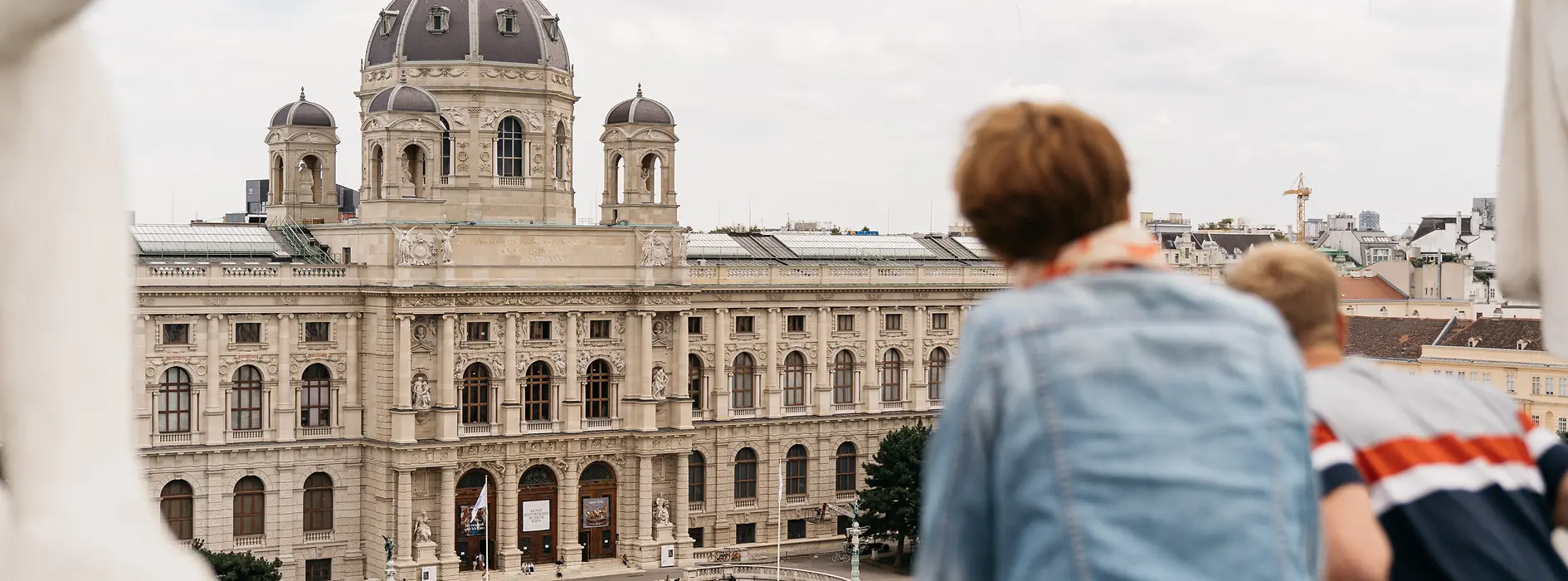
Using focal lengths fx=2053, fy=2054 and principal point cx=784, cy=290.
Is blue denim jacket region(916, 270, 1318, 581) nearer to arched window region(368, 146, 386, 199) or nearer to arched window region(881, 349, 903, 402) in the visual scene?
arched window region(368, 146, 386, 199)

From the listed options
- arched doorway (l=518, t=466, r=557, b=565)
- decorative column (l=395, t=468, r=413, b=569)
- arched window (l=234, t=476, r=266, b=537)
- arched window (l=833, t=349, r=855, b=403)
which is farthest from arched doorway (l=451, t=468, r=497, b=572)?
arched window (l=833, t=349, r=855, b=403)

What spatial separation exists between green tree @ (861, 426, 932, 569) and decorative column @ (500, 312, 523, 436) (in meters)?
12.8

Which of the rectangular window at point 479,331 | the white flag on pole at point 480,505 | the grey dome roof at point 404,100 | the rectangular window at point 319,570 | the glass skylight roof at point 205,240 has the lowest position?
the rectangular window at point 319,570

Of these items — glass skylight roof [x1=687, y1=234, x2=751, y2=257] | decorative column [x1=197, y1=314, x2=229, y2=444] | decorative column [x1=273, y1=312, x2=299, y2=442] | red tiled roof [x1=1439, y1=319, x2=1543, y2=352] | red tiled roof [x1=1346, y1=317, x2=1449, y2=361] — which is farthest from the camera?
red tiled roof [x1=1346, y1=317, x2=1449, y2=361]

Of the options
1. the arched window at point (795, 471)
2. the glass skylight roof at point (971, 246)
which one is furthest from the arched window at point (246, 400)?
the glass skylight roof at point (971, 246)

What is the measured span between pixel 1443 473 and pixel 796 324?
72409 mm

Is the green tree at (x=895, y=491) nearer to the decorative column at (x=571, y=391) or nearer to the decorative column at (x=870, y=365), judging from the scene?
the decorative column at (x=870, y=365)

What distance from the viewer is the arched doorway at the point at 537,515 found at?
7119 centimetres

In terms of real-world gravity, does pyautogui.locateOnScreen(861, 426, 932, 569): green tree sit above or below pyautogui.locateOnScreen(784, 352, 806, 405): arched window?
below

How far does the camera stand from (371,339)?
69000 mm

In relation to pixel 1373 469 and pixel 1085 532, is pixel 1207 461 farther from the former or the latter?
pixel 1373 469

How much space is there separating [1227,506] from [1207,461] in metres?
0.12

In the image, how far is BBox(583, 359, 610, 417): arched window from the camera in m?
73.2

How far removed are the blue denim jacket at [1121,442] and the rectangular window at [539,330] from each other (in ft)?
220
